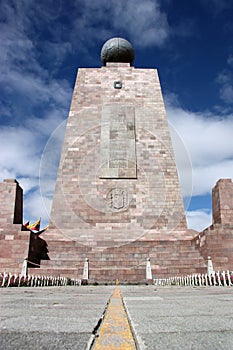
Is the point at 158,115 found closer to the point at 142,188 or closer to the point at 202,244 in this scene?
the point at 142,188

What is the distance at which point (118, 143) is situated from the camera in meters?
16.8

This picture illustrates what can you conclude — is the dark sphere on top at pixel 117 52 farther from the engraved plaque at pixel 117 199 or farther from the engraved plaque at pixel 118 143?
the engraved plaque at pixel 117 199

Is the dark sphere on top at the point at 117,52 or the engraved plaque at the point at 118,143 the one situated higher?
the dark sphere on top at the point at 117,52

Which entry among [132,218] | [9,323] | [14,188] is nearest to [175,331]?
Result: [9,323]

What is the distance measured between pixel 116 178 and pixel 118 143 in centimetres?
210

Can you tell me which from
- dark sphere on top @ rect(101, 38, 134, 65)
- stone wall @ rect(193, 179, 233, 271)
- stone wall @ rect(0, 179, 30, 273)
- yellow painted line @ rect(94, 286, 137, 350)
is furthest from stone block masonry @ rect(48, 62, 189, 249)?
yellow painted line @ rect(94, 286, 137, 350)

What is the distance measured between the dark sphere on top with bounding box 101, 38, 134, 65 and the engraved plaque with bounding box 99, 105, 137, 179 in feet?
15.0

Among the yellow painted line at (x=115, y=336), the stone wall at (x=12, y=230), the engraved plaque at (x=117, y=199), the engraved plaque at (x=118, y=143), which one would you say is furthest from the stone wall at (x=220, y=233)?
the yellow painted line at (x=115, y=336)

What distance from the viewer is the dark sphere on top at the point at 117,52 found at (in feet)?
66.6

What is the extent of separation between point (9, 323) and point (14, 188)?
40.4 ft

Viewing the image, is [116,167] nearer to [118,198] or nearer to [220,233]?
[118,198]

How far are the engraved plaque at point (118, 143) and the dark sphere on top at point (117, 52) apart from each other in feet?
15.0

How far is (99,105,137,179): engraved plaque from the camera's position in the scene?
1622cm

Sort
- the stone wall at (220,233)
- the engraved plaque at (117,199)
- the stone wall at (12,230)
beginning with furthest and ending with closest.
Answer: the engraved plaque at (117,199) → the stone wall at (12,230) → the stone wall at (220,233)
